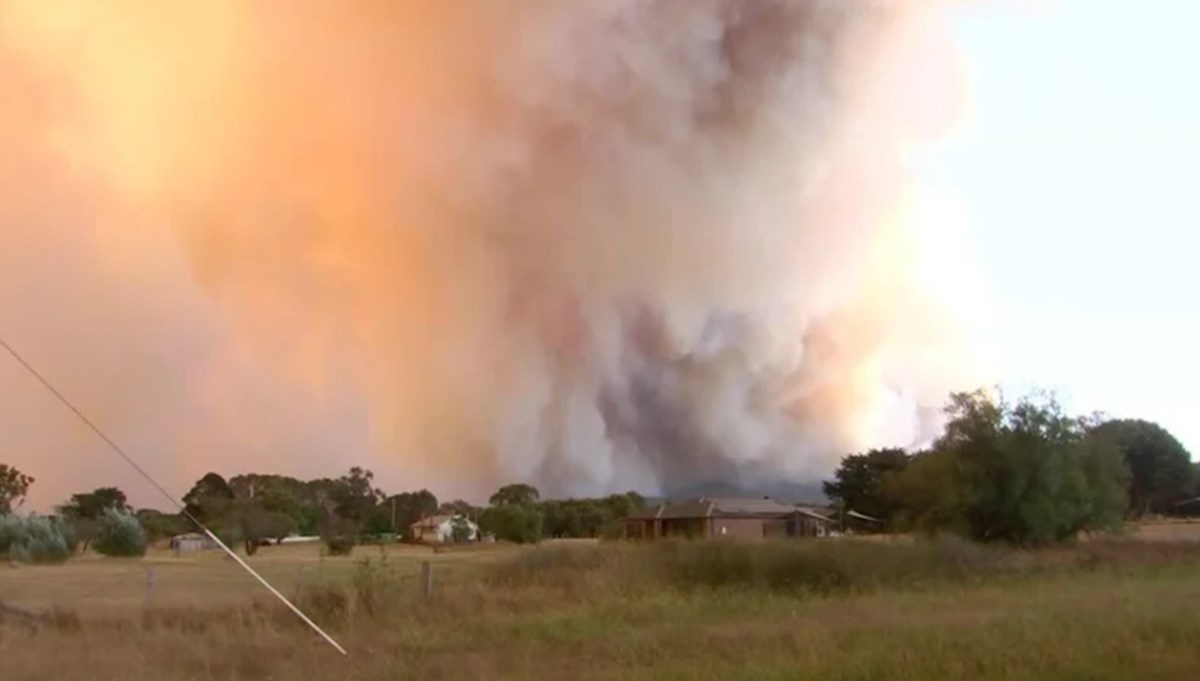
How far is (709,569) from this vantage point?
2334 centimetres

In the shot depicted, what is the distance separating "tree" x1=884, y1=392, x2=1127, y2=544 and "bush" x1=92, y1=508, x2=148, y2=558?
2921 cm

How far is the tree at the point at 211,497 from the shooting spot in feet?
227

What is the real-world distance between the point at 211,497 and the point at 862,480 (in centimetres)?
4796

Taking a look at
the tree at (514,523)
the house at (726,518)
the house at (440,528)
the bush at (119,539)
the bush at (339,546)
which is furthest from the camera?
the house at (440,528)

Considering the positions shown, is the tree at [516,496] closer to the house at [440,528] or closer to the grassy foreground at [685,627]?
the house at [440,528]

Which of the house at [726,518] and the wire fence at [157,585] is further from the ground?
the house at [726,518]

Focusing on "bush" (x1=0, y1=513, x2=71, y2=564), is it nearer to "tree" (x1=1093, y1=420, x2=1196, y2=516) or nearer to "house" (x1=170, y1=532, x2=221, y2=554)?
"house" (x1=170, y1=532, x2=221, y2=554)

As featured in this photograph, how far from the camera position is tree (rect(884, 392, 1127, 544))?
3791 cm

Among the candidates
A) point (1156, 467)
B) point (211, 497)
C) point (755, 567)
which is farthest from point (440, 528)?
point (755, 567)

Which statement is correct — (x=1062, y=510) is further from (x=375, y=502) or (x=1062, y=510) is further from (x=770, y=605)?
(x=375, y=502)

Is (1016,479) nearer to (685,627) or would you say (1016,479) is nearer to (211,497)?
(685,627)

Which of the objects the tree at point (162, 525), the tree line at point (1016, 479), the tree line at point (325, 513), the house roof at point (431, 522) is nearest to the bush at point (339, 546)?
the tree line at point (325, 513)

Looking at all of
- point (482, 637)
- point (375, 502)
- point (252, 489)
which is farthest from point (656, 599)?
point (375, 502)

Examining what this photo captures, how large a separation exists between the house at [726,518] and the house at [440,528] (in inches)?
564
